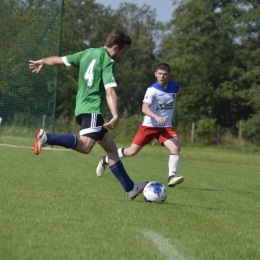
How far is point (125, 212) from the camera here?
6160 millimetres

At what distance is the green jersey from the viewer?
6.82 m

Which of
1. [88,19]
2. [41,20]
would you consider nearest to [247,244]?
[41,20]

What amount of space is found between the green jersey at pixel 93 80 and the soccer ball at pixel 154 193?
113cm

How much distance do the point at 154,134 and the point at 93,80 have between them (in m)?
4.08

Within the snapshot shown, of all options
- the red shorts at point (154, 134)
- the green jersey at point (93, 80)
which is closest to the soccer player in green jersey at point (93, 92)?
the green jersey at point (93, 80)

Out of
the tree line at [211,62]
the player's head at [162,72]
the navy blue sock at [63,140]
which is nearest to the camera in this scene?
the navy blue sock at [63,140]

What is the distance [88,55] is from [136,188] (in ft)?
5.44

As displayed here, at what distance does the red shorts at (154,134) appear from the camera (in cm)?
1059

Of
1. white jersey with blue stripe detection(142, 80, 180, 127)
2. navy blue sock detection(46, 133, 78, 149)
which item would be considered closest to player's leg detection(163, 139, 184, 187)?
white jersey with blue stripe detection(142, 80, 180, 127)

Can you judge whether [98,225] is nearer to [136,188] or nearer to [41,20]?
[136,188]

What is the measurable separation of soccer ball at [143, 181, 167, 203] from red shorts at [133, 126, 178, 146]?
3173 mm

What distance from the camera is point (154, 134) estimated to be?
10.8 metres

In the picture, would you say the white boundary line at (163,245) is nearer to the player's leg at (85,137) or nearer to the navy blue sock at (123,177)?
the player's leg at (85,137)

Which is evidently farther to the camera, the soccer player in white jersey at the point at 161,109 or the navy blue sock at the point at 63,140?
the soccer player in white jersey at the point at 161,109
